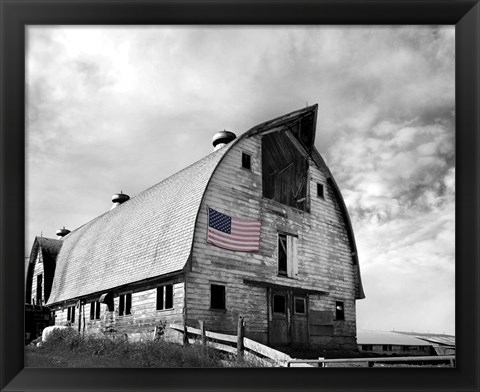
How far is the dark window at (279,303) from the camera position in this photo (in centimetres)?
1403

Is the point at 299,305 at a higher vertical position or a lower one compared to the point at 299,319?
higher

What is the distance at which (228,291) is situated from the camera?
42.3 ft

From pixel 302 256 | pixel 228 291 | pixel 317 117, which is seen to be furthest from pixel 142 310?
pixel 317 117

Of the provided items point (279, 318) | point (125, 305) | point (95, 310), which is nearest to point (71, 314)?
point (95, 310)

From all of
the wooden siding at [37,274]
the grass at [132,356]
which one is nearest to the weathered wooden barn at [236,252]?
the wooden siding at [37,274]

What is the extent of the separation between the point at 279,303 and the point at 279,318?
1.37 feet

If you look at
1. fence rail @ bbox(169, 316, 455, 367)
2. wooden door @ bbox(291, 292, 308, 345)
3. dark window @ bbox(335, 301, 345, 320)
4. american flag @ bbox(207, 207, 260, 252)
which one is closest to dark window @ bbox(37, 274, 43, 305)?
fence rail @ bbox(169, 316, 455, 367)

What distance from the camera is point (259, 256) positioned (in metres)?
13.6

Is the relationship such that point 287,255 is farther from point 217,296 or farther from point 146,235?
point 146,235

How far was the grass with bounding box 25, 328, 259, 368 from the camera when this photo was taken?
25.7ft

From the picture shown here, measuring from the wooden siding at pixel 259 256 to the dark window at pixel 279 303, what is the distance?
0.40 m
